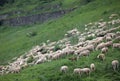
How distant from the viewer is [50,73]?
25.3m

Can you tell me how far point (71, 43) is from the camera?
36031mm

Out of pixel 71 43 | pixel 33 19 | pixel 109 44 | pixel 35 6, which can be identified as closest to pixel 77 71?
pixel 109 44

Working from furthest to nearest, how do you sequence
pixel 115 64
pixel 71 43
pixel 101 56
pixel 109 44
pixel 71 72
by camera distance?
pixel 71 43 → pixel 109 44 → pixel 101 56 → pixel 71 72 → pixel 115 64

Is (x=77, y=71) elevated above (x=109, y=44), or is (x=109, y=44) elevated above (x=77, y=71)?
(x=109, y=44)

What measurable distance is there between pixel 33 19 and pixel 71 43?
36.5 meters

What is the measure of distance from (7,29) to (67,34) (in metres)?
33.6

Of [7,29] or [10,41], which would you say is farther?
[7,29]

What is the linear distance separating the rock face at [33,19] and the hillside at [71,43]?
1826 millimetres

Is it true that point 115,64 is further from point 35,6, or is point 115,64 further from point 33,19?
point 35,6

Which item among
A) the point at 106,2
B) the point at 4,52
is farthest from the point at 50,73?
the point at 106,2

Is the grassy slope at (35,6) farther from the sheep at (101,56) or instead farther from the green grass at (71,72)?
the sheep at (101,56)

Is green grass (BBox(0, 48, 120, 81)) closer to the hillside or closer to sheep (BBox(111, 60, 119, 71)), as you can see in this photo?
the hillside

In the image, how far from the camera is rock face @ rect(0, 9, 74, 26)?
218ft

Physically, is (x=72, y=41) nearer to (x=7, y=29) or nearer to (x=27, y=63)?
(x=27, y=63)
